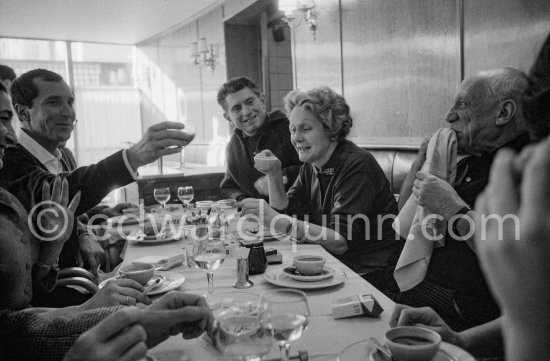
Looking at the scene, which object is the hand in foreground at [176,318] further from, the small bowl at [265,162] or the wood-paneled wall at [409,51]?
the wood-paneled wall at [409,51]

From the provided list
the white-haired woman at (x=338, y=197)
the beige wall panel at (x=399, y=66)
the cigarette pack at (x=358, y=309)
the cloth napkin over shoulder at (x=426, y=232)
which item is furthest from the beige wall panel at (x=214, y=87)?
the cigarette pack at (x=358, y=309)

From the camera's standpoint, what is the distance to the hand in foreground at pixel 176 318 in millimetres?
905

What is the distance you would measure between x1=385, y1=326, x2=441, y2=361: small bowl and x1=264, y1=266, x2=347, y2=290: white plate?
439 millimetres

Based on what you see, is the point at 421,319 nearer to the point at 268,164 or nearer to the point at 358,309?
the point at 358,309

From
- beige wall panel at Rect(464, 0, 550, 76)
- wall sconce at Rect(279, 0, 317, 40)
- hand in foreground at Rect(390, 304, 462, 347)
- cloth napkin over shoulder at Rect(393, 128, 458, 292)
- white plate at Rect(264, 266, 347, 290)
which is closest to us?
hand in foreground at Rect(390, 304, 462, 347)

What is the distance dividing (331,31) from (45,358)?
3.82 metres

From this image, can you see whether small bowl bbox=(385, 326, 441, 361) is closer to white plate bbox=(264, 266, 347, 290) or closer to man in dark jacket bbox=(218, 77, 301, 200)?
white plate bbox=(264, 266, 347, 290)

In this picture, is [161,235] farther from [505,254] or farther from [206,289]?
[505,254]

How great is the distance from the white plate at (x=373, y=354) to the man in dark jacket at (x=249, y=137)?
8.09 ft

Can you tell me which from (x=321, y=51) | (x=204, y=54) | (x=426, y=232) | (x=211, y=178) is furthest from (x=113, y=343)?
(x=204, y=54)

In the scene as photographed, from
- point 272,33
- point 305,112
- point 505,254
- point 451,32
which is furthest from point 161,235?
point 272,33

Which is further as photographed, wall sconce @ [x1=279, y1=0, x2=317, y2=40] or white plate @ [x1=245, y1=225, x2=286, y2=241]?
wall sconce @ [x1=279, y1=0, x2=317, y2=40]

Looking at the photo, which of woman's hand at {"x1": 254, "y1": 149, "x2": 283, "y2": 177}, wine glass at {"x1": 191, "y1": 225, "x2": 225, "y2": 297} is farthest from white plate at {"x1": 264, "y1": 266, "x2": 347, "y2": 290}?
woman's hand at {"x1": 254, "y1": 149, "x2": 283, "y2": 177}

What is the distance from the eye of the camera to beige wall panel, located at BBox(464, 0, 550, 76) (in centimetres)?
226
